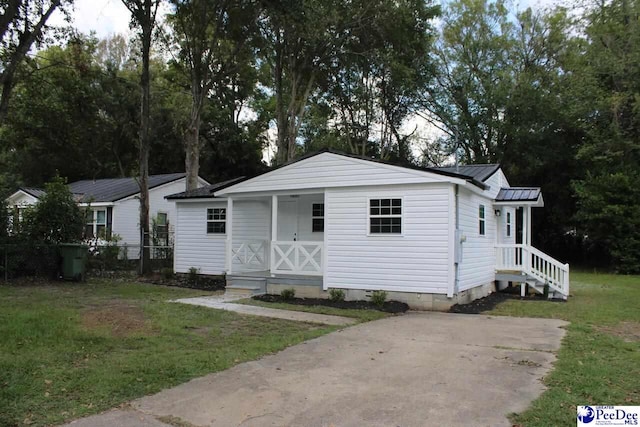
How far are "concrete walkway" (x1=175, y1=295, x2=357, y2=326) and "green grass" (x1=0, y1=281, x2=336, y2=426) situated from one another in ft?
1.53

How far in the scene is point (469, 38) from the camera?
29.8 m

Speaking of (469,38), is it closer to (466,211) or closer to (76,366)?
(466,211)

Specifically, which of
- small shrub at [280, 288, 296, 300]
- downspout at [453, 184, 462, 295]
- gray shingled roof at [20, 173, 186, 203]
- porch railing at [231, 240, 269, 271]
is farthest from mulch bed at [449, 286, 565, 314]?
gray shingled roof at [20, 173, 186, 203]

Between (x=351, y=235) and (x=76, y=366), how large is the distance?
281 inches

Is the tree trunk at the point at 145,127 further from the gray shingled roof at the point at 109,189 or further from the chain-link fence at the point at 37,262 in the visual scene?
the gray shingled roof at the point at 109,189

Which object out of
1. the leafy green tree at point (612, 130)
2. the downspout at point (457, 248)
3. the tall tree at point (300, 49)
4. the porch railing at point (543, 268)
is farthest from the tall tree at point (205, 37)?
the leafy green tree at point (612, 130)

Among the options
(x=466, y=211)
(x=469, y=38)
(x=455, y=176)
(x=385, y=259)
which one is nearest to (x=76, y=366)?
(x=385, y=259)

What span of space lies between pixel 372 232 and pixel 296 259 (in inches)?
88.3

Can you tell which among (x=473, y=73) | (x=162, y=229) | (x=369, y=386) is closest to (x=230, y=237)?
(x=369, y=386)

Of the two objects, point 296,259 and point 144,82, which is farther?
point 144,82

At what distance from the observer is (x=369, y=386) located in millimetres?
5082

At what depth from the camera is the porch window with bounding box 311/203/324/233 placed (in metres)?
14.0

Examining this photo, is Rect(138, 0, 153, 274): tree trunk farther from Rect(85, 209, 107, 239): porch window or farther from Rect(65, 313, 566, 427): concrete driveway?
Rect(65, 313, 566, 427): concrete driveway

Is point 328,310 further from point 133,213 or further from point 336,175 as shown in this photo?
point 133,213
